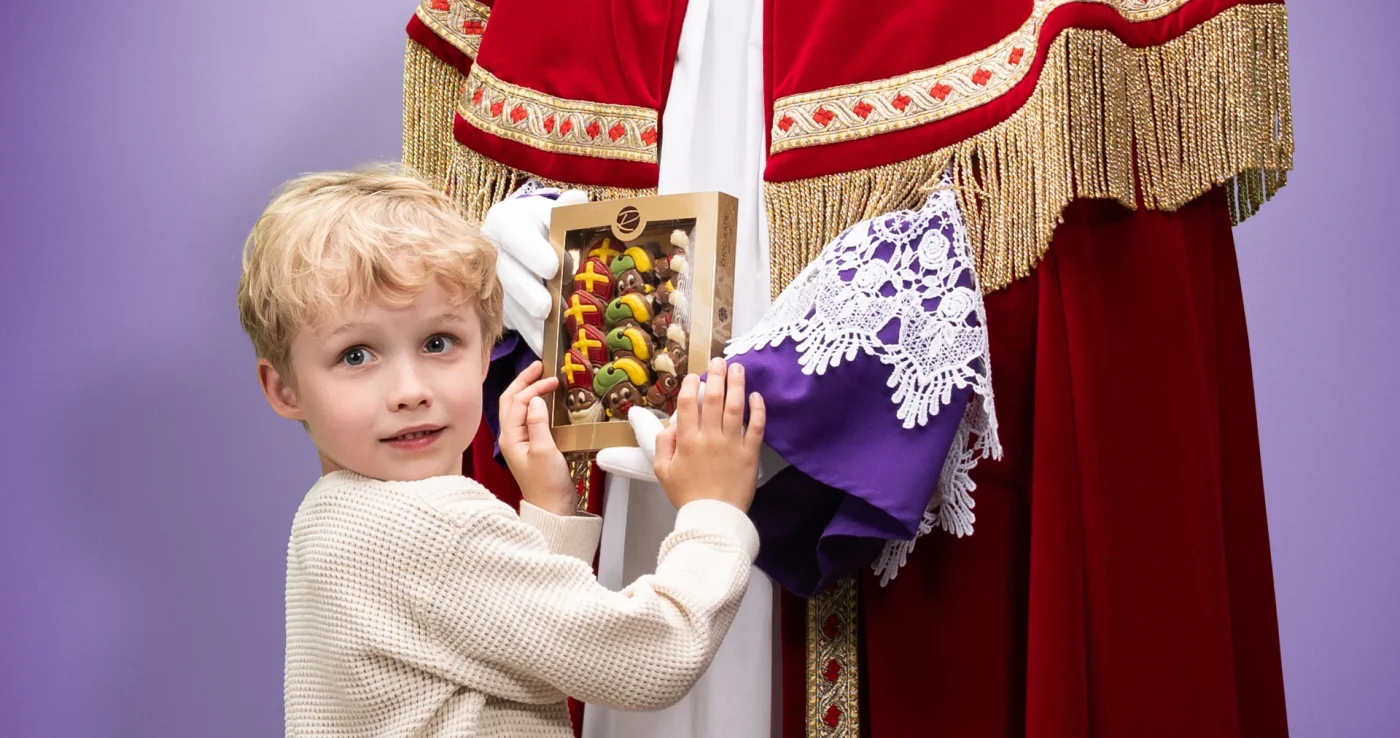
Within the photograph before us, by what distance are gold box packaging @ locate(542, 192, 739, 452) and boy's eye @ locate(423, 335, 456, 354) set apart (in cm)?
12

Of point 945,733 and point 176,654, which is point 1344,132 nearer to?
point 945,733

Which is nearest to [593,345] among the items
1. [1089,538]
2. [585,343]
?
[585,343]

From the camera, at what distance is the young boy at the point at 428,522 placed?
0.90 m

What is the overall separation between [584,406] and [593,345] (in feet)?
→ 0.15

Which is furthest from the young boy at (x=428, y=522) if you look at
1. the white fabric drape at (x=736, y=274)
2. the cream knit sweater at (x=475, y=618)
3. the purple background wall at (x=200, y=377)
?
the purple background wall at (x=200, y=377)

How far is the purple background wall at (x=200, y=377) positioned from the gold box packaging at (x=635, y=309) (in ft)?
2.34

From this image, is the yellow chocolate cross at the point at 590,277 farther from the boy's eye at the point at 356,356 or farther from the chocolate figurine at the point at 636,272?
the boy's eye at the point at 356,356

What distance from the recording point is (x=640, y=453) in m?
1.03

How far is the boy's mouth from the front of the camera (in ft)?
3.13

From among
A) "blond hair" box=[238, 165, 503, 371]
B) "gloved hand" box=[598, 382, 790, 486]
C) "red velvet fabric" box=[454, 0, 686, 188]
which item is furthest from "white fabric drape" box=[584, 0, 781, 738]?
"blond hair" box=[238, 165, 503, 371]

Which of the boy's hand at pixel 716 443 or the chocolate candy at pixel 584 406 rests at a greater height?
the chocolate candy at pixel 584 406

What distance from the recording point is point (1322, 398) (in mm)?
1596

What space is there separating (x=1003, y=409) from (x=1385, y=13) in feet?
2.74

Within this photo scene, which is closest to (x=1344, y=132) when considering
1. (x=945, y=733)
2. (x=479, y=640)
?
(x=945, y=733)
